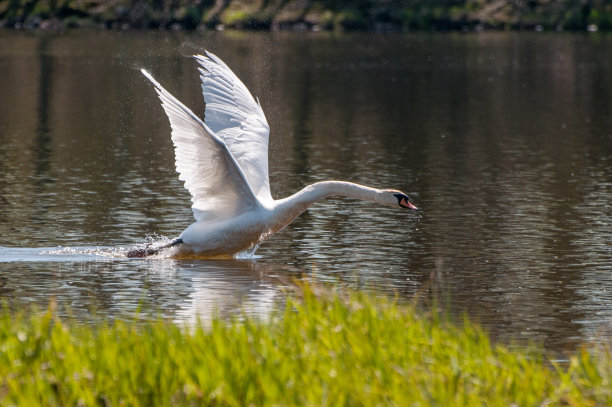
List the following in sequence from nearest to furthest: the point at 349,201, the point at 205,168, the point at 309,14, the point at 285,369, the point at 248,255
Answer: the point at 285,369 < the point at 205,168 < the point at 248,255 < the point at 349,201 < the point at 309,14

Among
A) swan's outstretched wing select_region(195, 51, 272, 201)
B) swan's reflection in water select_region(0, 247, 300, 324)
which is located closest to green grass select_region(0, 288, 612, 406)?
swan's reflection in water select_region(0, 247, 300, 324)

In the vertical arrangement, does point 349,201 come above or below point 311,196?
below

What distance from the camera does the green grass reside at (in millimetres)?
6766

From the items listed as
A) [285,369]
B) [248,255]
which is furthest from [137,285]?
[285,369]

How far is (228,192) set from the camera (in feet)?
40.0

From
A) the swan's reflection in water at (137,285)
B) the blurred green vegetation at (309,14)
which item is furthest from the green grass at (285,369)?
the blurred green vegetation at (309,14)

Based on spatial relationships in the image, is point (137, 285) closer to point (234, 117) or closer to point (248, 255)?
point (248, 255)

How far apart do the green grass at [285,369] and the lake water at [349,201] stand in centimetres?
62

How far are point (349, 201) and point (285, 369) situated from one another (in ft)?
33.9

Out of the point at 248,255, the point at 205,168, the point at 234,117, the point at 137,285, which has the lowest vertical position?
the point at 248,255

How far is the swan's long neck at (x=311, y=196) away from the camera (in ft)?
40.1

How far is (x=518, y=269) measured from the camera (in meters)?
12.6

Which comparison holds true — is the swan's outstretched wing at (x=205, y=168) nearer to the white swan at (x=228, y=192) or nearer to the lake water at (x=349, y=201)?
the white swan at (x=228, y=192)

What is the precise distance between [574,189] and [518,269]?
6.00 metres
